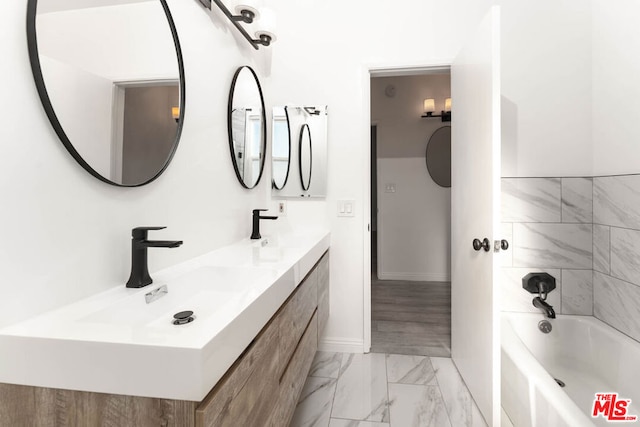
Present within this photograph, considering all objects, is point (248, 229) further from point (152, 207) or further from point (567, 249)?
point (567, 249)

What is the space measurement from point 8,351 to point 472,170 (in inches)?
74.6

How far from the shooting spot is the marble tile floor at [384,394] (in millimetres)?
1559

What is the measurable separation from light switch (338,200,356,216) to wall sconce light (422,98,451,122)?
7.63 ft

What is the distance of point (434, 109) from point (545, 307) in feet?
9.26

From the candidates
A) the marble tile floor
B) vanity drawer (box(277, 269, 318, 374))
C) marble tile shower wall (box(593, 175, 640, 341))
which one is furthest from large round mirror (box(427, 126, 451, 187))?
vanity drawer (box(277, 269, 318, 374))

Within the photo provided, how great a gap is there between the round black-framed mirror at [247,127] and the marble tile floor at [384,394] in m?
1.29

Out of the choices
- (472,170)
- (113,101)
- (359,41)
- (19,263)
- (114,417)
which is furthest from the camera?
(359,41)

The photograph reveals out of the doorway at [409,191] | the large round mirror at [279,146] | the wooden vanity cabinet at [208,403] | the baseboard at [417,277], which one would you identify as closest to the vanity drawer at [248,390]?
the wooden vanity cabinet at [208,403]

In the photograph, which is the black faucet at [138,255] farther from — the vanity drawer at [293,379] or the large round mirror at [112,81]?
the vanity drawer at [293,379]

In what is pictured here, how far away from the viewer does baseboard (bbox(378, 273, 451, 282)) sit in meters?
3.98

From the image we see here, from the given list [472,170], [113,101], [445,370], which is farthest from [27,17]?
[445,370]

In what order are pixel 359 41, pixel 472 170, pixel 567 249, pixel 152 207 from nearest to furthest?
pixel 152 207
pixel 472 170
pixel 567 249
pixel 359 41

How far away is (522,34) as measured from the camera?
2.01m

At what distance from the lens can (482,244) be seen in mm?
1560
